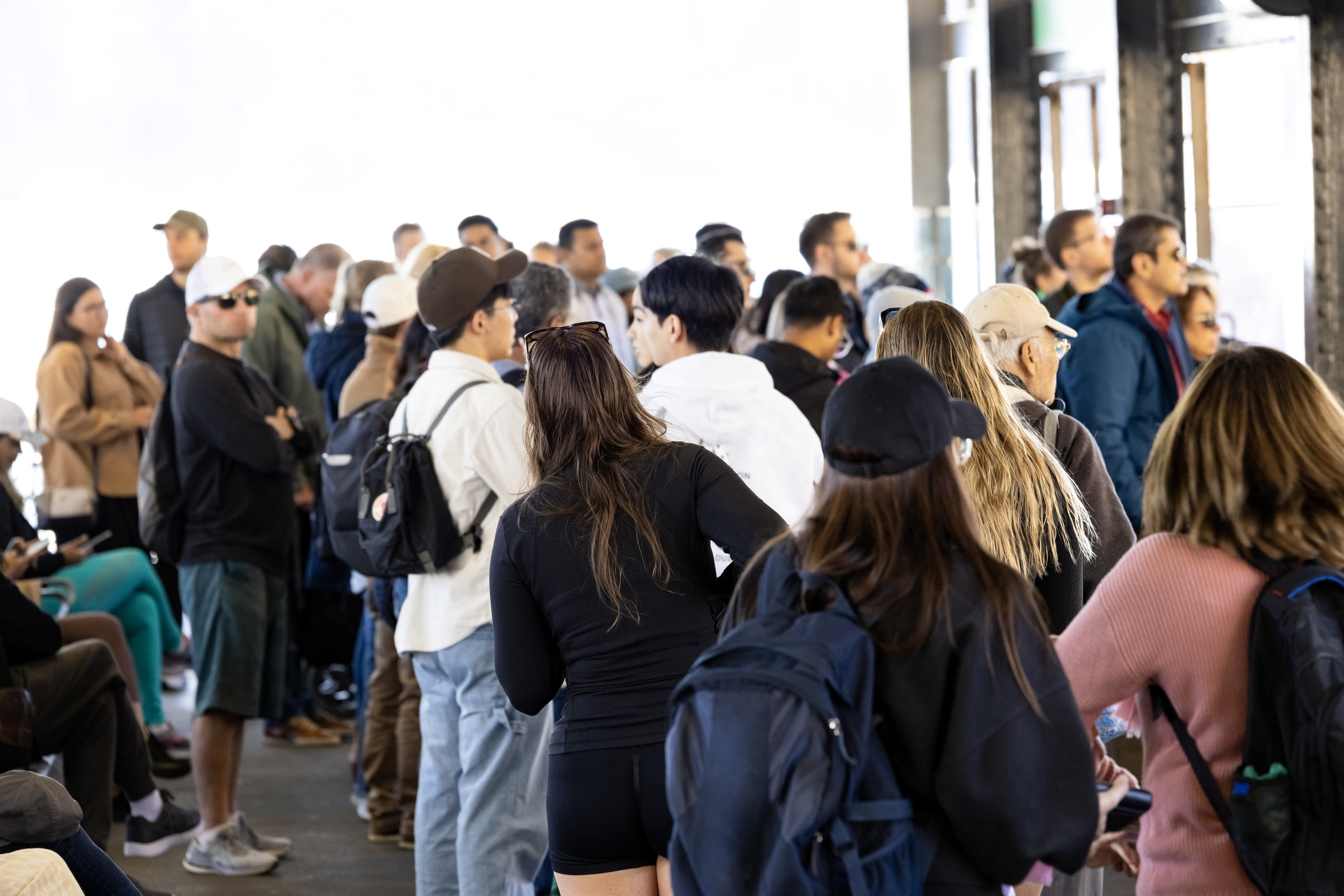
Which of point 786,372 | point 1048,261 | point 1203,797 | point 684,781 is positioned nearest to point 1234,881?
point 1203,797

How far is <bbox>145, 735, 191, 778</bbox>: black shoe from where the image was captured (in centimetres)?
541

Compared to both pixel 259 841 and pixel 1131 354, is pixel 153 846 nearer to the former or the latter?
pixel 259 841

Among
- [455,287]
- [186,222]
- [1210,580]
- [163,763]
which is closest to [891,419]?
[1210,580]

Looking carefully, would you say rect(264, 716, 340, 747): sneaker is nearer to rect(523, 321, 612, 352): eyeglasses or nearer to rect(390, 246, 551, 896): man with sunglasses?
rect(390, 246, 551, 896): man with sunglasses

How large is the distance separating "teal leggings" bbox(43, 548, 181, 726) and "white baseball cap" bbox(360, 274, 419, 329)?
1.56 meters

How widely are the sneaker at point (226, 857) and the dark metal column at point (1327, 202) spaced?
5127 mm

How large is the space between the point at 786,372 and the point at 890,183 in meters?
6.24

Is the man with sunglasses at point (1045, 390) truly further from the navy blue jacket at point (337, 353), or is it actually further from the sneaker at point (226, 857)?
the navy blue jacket at point (337, 353)

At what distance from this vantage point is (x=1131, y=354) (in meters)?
4.41

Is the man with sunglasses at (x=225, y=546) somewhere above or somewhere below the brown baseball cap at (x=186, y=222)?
below

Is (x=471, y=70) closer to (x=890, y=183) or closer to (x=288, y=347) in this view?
(x=890, y=183)

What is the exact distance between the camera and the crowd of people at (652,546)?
158 centimetres

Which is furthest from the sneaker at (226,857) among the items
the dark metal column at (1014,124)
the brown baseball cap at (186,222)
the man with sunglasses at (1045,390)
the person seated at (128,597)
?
the dark metal column at (1014,124)

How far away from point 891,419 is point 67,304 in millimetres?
5274
